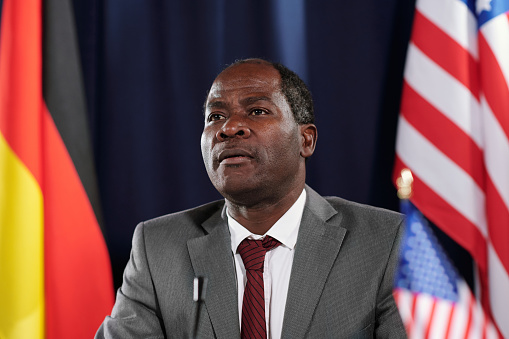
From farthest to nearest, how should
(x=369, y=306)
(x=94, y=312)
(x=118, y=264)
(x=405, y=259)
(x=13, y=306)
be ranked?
(x=118, y=264) < (x=94, y=312) < (x=13, y=306) < (x=369, y=306) < (x=405, y=259)

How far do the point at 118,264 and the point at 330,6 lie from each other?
1.49 meters

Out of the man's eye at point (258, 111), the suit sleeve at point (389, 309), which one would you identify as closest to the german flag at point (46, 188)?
the man's eye at point (258, 111)

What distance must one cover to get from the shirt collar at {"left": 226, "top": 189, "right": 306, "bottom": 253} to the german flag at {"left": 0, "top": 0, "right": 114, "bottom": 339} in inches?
24.9

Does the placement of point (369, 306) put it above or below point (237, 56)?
below

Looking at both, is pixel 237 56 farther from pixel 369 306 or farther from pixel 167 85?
pixel 369 306

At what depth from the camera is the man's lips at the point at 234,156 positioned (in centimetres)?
169

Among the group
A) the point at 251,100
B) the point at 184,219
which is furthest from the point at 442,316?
the point at 184,219

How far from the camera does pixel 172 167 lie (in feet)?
8.05

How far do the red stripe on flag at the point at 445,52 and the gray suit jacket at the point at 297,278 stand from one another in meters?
0.60

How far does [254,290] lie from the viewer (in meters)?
1.69

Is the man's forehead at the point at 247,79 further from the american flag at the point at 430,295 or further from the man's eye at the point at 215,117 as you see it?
the american flag at the point at 430,295

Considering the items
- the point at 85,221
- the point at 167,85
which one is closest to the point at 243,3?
the point at 167,85

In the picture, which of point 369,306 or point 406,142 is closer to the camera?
point 369,306

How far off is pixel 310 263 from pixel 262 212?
0.25 meters
